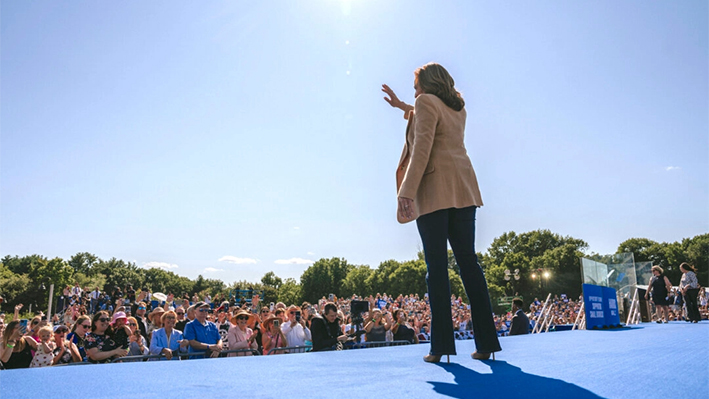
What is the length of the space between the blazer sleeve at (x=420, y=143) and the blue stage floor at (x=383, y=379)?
91 centimetres

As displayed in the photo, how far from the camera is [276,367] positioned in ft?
6.93

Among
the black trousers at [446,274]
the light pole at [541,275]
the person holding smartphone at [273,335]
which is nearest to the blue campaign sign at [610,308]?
the person holding smartphone at [273,335]

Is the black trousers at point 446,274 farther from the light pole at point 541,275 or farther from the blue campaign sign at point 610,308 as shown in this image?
the light pole at point 541,275

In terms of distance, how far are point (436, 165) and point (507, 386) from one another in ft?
4.38

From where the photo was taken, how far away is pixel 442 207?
2.48 meters

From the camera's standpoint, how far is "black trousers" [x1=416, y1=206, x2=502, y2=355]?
2.49m

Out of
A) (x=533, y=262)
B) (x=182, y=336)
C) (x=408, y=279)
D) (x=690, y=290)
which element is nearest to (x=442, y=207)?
(x=182, y=336)

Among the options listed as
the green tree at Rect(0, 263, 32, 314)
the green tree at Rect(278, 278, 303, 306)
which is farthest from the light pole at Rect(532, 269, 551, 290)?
the green tree at Rect(0, 263, 32, 314)

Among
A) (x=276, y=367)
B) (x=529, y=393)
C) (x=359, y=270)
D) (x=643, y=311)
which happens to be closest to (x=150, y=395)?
(x=276, y=367)

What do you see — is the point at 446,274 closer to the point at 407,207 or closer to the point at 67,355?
the point at 407,207

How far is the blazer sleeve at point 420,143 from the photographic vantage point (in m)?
2.47

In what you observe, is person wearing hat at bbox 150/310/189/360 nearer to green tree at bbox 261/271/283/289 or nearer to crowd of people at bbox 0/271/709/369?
crowd of people at bbox 0/271/709/369

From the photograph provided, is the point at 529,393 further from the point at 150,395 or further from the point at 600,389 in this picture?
the point at 150,395

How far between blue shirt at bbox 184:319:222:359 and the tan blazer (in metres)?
4.65
